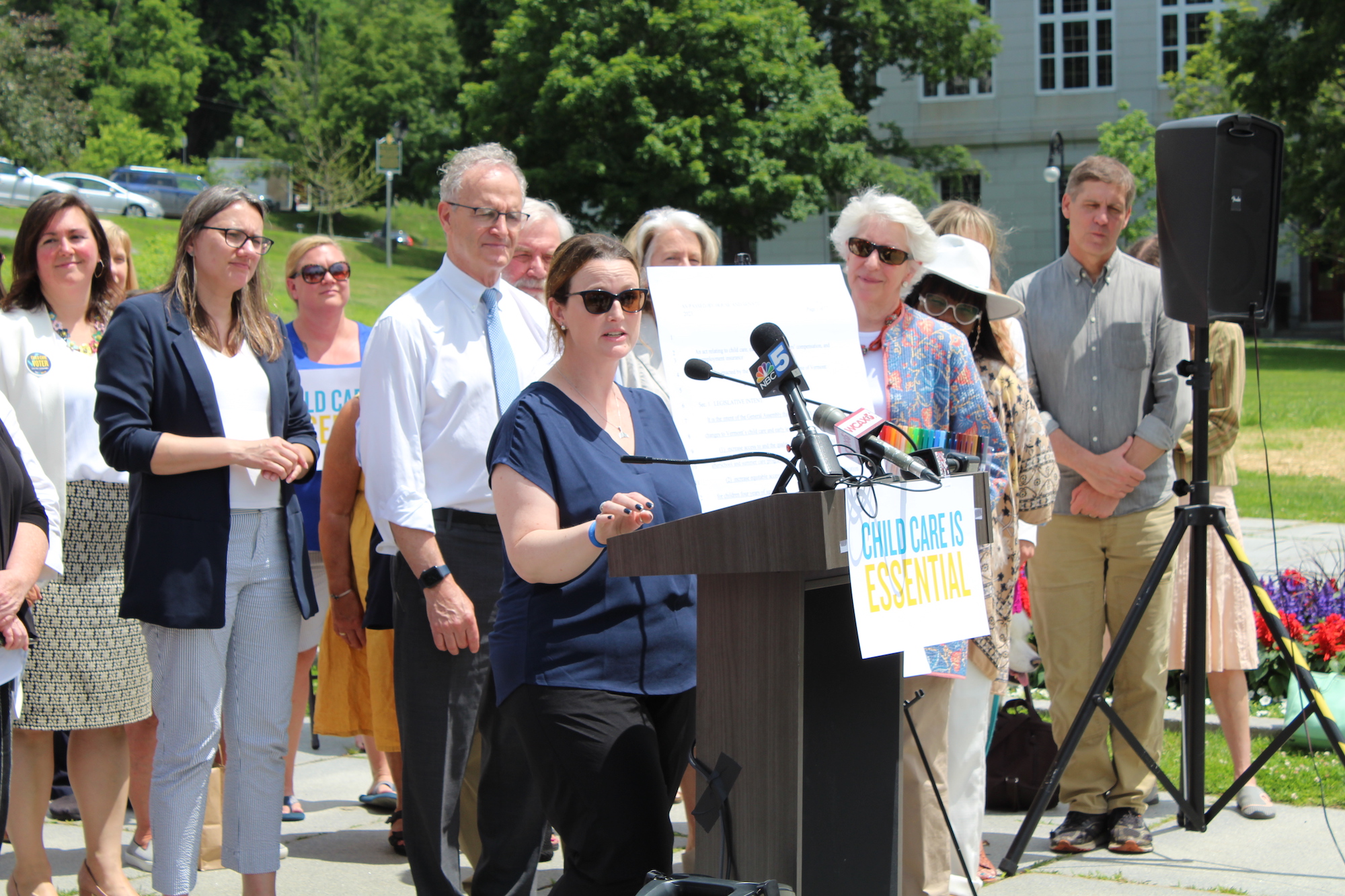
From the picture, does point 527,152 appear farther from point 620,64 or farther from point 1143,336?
point 1143,336

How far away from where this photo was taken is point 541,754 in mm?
2740

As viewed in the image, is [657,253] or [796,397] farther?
[657,253]

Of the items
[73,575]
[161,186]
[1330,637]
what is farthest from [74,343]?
[161,186]

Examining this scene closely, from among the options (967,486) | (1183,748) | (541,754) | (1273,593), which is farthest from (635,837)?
(1273,593)

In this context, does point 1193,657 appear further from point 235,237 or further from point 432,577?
point 235,237

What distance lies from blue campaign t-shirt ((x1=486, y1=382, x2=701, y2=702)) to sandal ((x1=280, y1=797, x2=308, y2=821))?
2.61 m

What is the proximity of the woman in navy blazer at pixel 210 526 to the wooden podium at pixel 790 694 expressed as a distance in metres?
1.65

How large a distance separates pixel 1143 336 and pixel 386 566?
9.92 feet

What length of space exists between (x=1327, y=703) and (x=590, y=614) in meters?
4.03

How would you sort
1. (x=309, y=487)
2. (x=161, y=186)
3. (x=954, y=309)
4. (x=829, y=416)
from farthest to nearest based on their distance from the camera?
1. (x=161, y=186)
2. (x=309, y=487)
3. (x=954, y=309)
4. (x=829, y=416)

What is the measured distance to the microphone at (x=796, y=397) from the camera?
7.74 feet

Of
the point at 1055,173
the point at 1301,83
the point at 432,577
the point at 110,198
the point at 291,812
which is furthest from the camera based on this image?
the point at 110,198

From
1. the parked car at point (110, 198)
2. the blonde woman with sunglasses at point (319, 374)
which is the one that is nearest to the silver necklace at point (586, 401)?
the blonde woman with sunglasses at point (319, 374)

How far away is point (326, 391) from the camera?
5.46 meters
